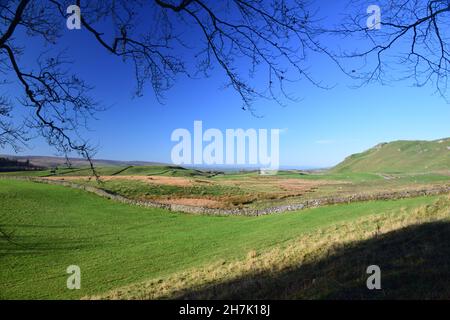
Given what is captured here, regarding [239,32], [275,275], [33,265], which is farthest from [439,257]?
[33,265]

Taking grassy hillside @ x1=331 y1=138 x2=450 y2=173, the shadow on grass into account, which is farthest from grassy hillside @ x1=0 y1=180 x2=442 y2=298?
grassy hillside @ x1=331 y1=138 x2=450 y2=173

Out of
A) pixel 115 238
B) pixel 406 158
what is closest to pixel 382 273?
pixel 115 238

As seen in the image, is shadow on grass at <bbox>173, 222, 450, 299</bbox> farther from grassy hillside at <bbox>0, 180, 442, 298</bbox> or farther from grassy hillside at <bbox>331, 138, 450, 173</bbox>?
grassy hillside at <bbox>331, 138, 450, 173</bbox>

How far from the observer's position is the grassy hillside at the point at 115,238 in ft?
50.9

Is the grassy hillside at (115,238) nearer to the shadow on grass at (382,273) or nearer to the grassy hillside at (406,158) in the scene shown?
the shadow on grass at (382,273)

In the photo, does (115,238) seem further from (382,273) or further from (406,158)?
(406,158)

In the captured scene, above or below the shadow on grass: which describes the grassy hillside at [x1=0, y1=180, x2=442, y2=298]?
below

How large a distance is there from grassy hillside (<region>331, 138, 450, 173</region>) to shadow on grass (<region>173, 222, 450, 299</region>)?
340 ft

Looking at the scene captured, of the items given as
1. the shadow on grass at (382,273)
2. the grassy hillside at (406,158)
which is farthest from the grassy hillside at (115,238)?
the grassy hillside at (406,158)

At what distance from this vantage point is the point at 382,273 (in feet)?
23.2

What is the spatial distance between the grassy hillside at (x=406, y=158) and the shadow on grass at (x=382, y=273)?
104 meters

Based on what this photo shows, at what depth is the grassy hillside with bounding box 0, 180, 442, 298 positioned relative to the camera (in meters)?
15.5
